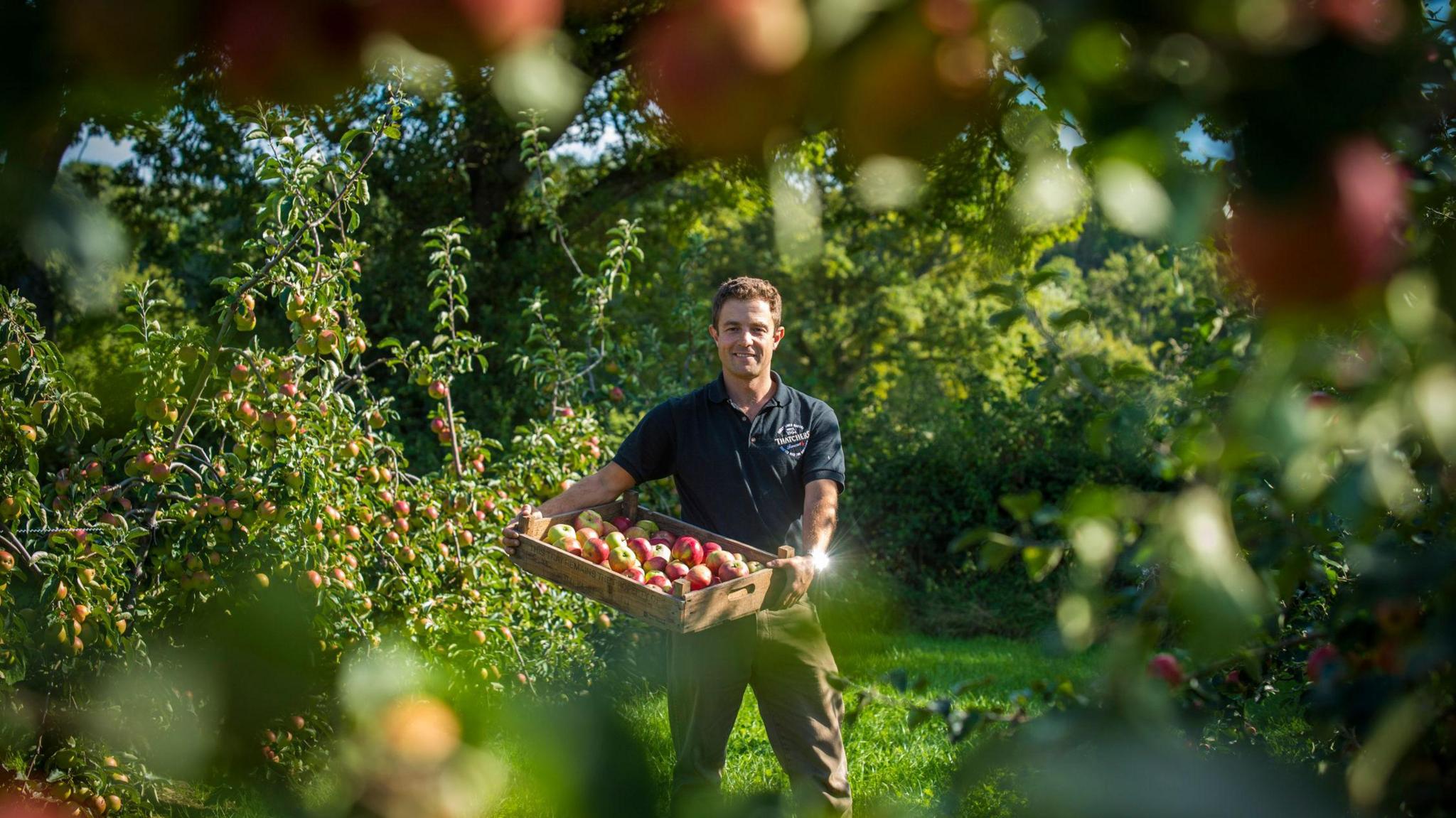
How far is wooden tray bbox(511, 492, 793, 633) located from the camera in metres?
2.63

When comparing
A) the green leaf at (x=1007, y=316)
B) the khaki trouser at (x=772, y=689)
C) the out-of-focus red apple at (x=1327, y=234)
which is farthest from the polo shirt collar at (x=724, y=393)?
the out-of-focus red apple at (x=1327, y=234)

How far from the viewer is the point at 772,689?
300 centimetres

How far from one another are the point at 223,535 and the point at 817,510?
5.93ft

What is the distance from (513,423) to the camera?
6.34 meters

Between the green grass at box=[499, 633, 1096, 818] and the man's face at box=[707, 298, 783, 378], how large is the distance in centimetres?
94

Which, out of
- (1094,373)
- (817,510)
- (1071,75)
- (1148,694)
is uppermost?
(1071,75)

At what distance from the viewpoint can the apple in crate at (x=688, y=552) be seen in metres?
3.13

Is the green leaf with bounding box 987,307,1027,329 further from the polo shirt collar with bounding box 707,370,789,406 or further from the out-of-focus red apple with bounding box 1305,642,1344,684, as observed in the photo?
the polo shirt collar with bounding box 707,370,789,406

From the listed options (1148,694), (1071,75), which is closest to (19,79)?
(1071,75)

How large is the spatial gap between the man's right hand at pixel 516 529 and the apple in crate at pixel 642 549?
283mm

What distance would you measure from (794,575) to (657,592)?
0.36 meters

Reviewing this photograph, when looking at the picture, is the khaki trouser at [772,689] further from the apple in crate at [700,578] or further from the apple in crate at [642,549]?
the apple in crate at [642,549]

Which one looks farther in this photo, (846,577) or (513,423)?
(846,577)

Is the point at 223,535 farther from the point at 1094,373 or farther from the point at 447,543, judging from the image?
the point at 1094,373
